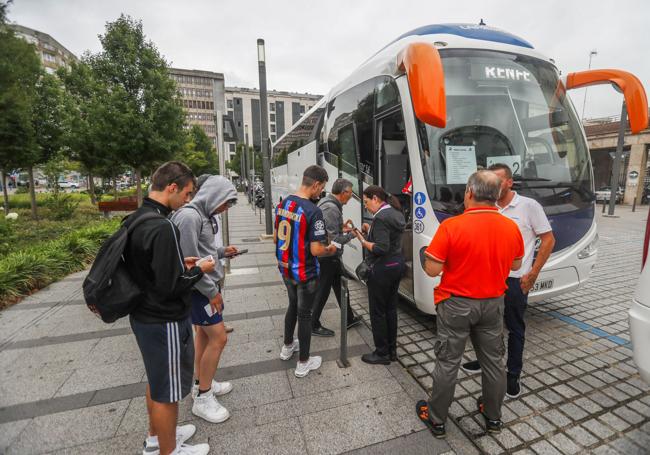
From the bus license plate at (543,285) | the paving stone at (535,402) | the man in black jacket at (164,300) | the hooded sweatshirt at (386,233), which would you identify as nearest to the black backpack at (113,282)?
the man in black jacket at (164,300)

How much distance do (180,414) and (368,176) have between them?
12.0 feet

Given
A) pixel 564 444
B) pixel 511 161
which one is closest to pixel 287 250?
pixel 564 444

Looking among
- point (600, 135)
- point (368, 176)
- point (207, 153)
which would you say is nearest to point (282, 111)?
point (207, 153)

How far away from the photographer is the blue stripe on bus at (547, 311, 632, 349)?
3.77 meters

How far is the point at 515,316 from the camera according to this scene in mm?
2732

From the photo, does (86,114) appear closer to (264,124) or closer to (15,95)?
(15,95)

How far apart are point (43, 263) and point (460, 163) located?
7.85 metres

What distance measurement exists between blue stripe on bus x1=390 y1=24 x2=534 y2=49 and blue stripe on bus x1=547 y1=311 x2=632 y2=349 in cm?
364

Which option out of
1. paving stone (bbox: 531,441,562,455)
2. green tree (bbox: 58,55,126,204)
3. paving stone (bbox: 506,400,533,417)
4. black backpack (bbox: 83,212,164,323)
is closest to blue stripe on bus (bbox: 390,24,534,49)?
paving stone (bbox: 506,400,533,417)

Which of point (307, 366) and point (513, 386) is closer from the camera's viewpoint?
point (513, 386)

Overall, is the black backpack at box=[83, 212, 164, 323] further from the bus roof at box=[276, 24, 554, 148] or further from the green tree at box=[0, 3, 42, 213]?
the green tree at box=[0, 3, 42, 213]

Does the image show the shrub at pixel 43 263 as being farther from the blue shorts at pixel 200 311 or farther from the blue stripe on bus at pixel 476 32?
the blue stripe on bus at pixel 476 32

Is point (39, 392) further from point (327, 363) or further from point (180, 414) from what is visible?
point (327, 363)

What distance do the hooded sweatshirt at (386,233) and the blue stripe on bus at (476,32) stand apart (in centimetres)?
252
